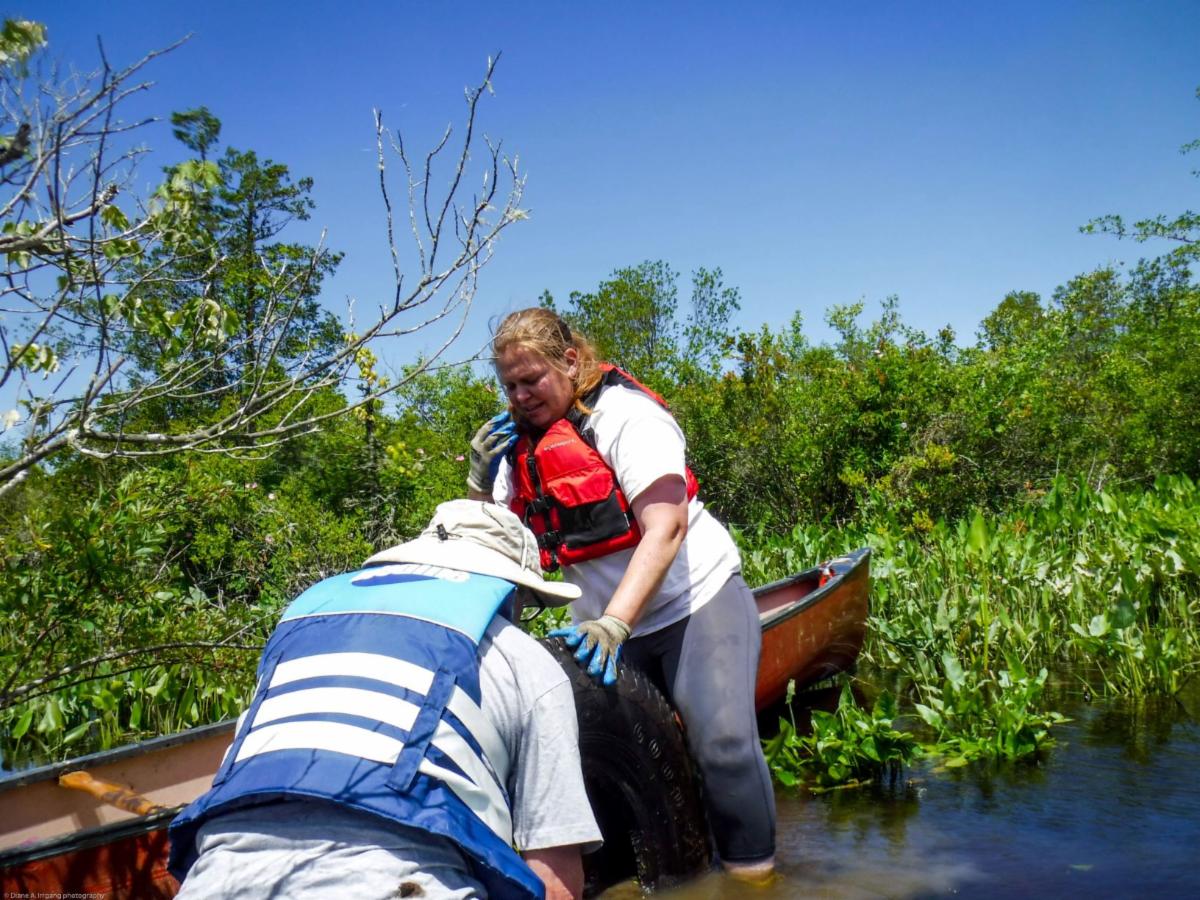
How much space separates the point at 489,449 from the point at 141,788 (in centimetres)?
197

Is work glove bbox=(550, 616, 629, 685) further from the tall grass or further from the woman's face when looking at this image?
the tall grass

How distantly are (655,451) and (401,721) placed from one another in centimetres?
147

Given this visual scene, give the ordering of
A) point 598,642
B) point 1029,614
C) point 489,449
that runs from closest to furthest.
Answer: point 598,642
point 489,449
point 1029,614

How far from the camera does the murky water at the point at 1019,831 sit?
3.11 m

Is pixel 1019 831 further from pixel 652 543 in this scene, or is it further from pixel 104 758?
pixel 104 758

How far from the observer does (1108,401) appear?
12.7 m

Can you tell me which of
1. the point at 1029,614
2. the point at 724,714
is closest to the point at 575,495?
the point at 724,714

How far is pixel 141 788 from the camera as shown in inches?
143

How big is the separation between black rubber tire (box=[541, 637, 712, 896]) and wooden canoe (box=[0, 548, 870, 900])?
4.40ft

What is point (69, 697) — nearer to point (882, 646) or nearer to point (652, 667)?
point (652, 667)

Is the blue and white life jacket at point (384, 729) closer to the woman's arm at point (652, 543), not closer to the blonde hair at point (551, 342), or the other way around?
the woman's arm at point (652, 543)

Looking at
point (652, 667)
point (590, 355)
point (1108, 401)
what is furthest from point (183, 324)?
point (1108, 401)

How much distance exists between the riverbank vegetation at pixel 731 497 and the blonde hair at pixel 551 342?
1.25ft

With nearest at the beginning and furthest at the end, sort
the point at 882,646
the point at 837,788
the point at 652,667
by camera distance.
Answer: the point at 652,667, the point at 837,788, the point at 882,646
